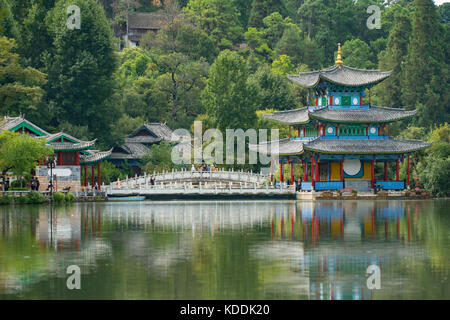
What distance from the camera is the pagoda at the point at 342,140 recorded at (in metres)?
58.5

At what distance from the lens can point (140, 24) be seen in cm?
11400

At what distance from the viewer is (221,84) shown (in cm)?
7400

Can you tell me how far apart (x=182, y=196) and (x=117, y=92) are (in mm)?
27246

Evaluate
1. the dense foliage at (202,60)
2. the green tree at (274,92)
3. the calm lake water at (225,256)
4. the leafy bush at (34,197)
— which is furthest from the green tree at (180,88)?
the calm lake water at (225,256)

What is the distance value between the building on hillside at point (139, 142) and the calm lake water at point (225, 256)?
3727 cm

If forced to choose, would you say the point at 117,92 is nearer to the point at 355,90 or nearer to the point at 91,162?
the point at 91,162

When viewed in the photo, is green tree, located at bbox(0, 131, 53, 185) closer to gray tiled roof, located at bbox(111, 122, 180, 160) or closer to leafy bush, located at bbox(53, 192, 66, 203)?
leafy bush, located at bbox(53, 192, 66, 203)

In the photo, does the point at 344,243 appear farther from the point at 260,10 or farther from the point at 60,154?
the point at 260,10

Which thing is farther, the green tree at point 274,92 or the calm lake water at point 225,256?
the green tree at point 274,92

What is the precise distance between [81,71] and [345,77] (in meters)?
24.6

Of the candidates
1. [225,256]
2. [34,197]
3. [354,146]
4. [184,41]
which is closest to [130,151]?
[354,146]

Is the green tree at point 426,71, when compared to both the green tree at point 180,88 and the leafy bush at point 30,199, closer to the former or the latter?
the green tree at point 180,88
